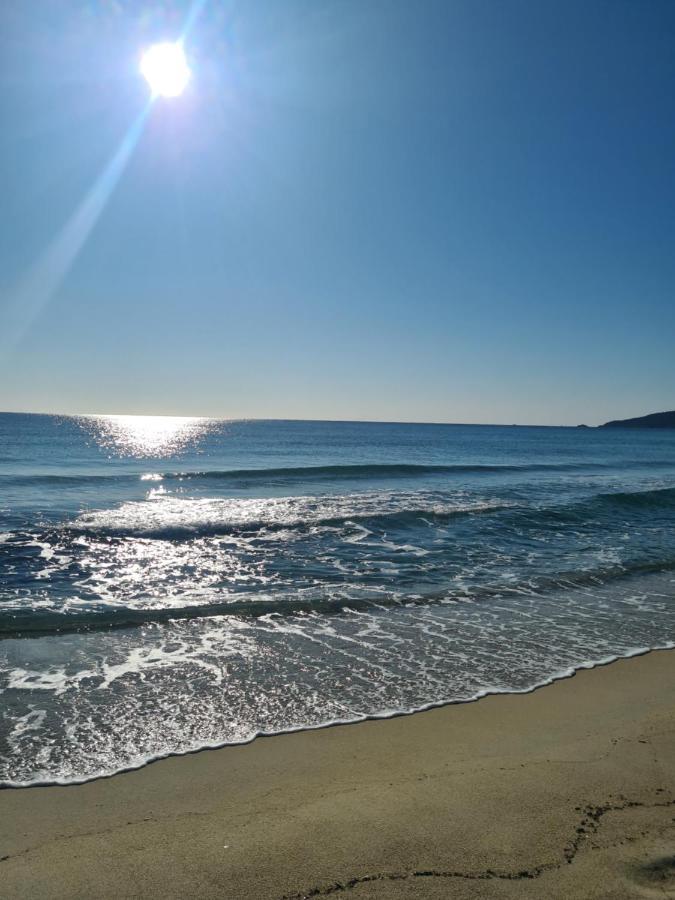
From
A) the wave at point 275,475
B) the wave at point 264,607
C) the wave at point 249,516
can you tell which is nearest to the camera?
the wave at point 264,607

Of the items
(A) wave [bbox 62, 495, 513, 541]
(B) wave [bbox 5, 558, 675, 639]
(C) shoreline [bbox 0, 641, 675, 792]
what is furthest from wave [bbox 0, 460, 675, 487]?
(C) shoreline [bbox 0, 641, 675, 792]

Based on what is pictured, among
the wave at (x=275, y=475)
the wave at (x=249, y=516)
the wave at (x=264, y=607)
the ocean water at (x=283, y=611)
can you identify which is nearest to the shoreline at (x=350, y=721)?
the ocean water at (x=283, y=611)

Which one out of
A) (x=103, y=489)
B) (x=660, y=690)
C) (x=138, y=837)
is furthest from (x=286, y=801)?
(x=103, y=489)

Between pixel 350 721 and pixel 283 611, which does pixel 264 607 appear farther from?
pixel 350 721

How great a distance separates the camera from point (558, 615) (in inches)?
381

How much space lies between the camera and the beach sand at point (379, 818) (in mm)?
3432

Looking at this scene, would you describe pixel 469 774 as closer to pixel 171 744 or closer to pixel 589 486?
pixel 171 744

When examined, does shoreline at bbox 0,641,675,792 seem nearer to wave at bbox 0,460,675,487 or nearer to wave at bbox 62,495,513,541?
wave at bbox 62,495,513,541

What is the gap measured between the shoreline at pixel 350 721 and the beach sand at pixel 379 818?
0.08 meters

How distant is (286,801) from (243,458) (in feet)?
149

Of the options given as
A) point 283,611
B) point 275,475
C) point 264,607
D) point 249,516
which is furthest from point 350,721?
point 275,475

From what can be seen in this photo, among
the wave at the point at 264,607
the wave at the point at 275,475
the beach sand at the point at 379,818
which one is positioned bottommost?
the wave at the point at 264,607

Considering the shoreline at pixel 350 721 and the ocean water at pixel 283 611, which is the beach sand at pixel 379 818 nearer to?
the shoreline at pixel 350 721

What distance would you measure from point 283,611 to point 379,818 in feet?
19.1
